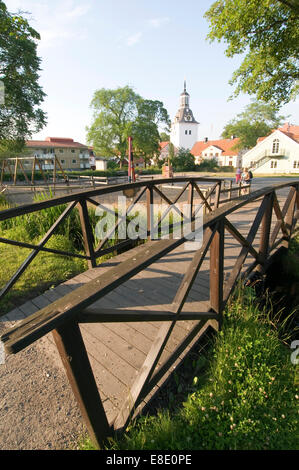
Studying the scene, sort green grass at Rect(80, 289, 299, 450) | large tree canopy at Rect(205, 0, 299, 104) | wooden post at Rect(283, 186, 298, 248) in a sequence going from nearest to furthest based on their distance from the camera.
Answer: green grass at Rect(80, 289, 299, 450), wooden post at Rect(283, 186, 298, 248), large tree canopy at Rect(205, 0, 299, 104)

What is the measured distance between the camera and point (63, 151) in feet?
176

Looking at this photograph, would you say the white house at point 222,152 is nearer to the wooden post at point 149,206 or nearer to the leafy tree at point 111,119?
the leafy tree at point 111,119

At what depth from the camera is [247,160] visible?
4281cm

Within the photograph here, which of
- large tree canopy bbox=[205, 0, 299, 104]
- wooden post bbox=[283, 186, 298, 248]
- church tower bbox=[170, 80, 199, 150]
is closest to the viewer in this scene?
wooden post bbox=[283, 186, 298, 248]

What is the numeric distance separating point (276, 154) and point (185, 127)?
4143 cm

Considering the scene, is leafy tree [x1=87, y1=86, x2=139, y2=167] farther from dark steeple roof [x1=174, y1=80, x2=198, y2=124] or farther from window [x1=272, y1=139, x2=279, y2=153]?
dark steeple roof [x1=174, y1=80, x2=198, y2=124]

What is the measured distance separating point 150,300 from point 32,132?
2436 cm

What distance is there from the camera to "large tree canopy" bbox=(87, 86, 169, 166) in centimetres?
3850

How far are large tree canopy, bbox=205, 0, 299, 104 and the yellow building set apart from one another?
44.6 m

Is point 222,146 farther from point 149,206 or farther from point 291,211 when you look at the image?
point 149,206

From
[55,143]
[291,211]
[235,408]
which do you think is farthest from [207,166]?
[235,408]

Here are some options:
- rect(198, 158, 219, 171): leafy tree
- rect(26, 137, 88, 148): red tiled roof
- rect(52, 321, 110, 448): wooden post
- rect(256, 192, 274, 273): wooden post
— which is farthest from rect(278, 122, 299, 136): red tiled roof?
rect(52, 321, 110, 448): wooden post

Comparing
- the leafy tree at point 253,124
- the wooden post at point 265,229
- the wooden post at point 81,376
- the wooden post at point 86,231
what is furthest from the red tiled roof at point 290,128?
the wooden post at point 81,376
